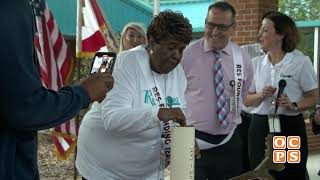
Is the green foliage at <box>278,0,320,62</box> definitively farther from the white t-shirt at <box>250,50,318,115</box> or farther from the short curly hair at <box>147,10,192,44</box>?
the short curly hair at <box>147,10,192,44</box>

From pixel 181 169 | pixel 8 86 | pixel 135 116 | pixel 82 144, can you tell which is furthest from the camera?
pixel 82 144

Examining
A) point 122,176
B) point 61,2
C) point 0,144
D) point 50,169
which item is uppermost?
point 61,2

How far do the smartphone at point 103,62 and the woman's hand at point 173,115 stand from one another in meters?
0.34

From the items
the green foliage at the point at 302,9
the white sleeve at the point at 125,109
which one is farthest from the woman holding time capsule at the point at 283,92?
the green foliage at the point at 302,9

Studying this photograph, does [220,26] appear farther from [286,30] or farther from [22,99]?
[22,99]

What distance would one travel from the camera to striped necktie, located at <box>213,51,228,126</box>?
3.55m

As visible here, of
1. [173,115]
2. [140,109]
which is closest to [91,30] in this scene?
[140,109]

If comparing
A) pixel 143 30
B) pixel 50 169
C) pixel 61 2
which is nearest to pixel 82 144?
pixel 143 30

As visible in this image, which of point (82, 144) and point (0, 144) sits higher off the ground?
point (0, 144)

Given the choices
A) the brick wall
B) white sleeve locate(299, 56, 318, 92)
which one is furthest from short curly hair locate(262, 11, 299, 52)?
the brick wall

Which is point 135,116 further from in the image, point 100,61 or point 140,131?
point 100,61

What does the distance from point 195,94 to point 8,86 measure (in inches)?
89.4

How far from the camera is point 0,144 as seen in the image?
1.55 metres

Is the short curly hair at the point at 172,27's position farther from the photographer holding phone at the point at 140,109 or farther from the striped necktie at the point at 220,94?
the striped necktie at the point at 220,94
